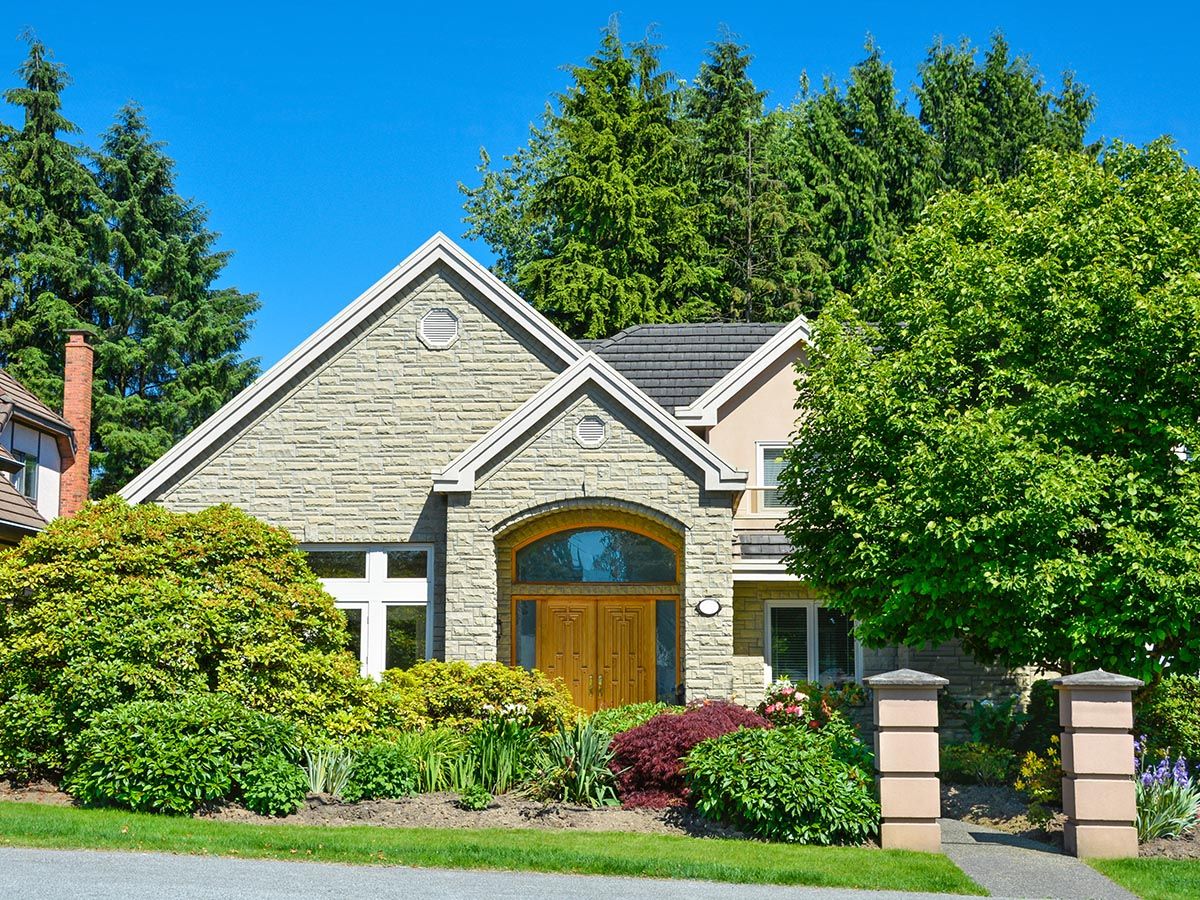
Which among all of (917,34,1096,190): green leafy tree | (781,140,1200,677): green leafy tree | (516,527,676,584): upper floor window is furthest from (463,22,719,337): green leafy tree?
(781,140,1200,677): green leafy tree

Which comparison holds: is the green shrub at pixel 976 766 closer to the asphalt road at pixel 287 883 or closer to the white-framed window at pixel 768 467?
the asphalt road at pixel 287 883

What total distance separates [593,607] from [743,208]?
73.9 ft

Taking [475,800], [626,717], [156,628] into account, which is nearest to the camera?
[475,800]

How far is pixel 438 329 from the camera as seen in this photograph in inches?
824

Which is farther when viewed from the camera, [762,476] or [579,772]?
[762,476]

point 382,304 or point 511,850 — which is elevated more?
point 382,304

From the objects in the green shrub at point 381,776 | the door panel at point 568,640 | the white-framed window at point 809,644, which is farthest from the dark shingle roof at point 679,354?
the green shrub at point 381,776

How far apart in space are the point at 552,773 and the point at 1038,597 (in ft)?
17.5

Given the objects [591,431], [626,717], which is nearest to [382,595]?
[591,431]

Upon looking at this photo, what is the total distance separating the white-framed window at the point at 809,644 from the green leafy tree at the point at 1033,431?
5.09m

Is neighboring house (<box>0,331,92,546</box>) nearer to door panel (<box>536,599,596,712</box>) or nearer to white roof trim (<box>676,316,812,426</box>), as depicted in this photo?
door panel (<box>536,599,596,712</box>)

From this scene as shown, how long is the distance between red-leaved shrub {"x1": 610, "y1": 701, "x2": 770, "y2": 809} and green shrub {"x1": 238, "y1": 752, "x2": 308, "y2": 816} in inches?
130

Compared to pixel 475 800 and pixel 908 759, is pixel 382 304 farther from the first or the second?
pixel 908 759

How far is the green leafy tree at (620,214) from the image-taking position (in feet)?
119
